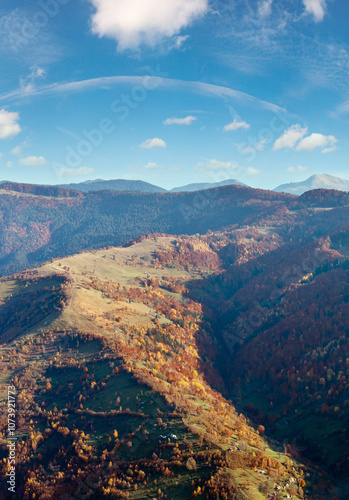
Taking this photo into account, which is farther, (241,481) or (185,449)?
(185,449)

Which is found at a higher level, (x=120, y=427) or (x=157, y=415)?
(x=157, y=415)

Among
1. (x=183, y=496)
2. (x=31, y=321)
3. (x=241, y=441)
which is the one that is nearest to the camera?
(x=183, y=496)

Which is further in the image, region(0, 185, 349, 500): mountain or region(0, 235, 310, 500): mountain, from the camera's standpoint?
region(0, 185, 349, 500): mountain

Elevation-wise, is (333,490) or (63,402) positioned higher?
(63,402)

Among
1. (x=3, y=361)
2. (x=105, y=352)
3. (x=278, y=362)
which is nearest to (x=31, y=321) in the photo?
(x=3, y=361)

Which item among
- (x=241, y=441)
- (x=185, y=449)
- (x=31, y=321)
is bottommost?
(x=241, y=441)

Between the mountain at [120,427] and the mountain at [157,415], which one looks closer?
the mountain at [120,427]

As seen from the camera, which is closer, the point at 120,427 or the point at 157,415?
the point at 120,427

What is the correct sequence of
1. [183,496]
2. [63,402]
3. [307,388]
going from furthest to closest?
[307,388] → [63,402] → [183,496]

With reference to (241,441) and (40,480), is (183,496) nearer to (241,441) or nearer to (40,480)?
(241,441)

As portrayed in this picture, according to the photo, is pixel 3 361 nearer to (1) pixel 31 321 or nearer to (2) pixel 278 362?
(1) pixel 31 321
